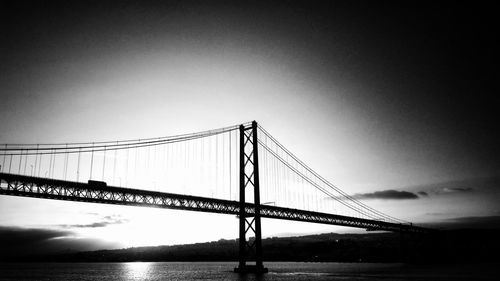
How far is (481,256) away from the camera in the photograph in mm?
115625

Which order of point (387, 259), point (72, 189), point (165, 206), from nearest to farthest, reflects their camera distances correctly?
point (72, 189) → point (165, 206) → point (387, 259)

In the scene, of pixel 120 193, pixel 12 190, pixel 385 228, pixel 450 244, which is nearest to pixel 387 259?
pixel 450 244

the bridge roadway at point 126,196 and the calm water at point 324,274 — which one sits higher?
the bridge roadway at point 126,196

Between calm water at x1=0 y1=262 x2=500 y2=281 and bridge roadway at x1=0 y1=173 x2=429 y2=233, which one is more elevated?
bridge roadway at x1=0 y1=173 x2=429 y2=233

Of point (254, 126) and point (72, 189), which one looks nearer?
point (72, 189)

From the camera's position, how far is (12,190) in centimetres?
3462

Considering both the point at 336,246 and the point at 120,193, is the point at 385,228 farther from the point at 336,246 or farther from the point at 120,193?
the point at 336,246

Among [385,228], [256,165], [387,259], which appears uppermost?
[256,165]

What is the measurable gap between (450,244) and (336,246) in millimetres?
59610

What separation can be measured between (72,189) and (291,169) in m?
38.2

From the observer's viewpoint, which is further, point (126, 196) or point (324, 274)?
point (324, 274)

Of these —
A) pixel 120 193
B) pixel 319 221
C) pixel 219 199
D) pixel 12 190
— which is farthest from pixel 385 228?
pixel 12 190

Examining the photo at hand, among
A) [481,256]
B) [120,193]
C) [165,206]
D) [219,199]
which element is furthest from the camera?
[481,256]

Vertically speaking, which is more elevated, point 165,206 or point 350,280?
point 165,206
